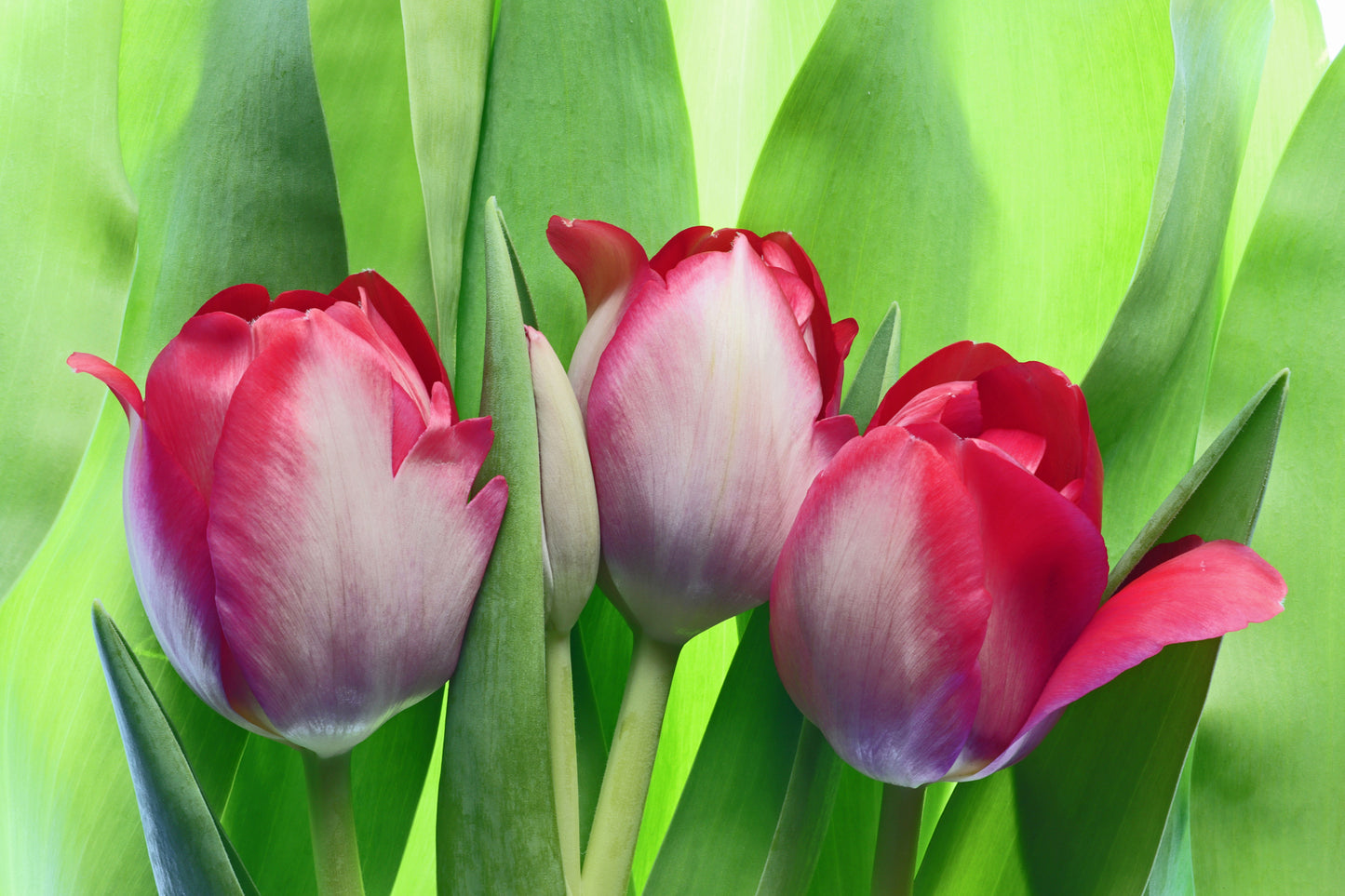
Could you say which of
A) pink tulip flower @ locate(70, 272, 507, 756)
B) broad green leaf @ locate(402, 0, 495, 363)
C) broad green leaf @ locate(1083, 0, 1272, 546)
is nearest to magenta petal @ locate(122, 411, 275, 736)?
pink tulip flower @ locate(70, 272, 507, 756)

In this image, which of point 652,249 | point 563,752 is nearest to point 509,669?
point 563,752

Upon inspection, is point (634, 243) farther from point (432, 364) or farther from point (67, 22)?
point (67, 22)

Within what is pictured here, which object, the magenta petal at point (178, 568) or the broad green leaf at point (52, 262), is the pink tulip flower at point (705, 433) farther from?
Answer: the broad green leaf at point (52, 262)

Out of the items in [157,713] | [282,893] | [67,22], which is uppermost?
[67,22]

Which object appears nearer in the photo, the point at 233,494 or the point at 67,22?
the point at 233,494

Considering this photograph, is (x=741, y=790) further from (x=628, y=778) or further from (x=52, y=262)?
(x=52, y=262)

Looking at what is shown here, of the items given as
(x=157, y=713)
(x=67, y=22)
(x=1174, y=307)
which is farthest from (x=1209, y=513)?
(x=67, y=22)
